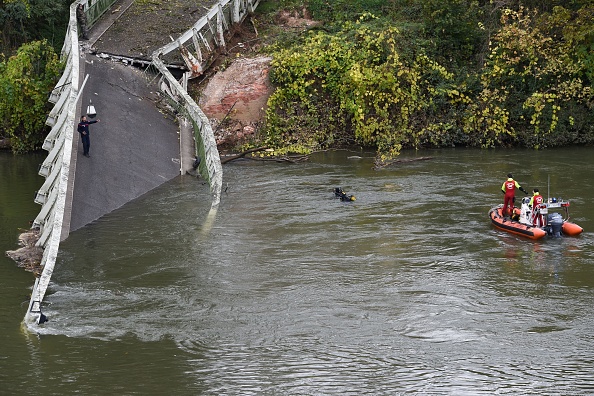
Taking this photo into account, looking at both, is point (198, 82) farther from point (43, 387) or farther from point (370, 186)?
point (43, 387)

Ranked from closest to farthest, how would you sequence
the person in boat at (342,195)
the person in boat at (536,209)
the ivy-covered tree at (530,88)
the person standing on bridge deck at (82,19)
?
the person in boat at (536,209), the person in boat at (342,195), the ivy-covered tree at (530,88), the person standing on bridge deck at (82,19)

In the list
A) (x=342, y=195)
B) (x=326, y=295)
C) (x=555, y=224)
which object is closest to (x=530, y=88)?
(x=342, y=195)

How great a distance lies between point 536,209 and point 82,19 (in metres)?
19.5

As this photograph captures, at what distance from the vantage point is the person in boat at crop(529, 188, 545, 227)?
21578mm

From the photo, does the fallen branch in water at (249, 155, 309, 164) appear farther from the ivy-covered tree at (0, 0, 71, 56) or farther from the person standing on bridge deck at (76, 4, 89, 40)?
the ivy-covered tree at (0, 0, 71, 56)

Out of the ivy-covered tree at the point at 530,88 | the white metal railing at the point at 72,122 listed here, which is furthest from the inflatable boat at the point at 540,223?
the ivy-covered tree at the point at 530,88

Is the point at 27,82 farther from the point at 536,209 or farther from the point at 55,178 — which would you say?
the point at 536,209

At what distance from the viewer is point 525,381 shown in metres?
13.8

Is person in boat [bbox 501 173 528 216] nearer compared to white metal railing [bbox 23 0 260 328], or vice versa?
white metal railing [bbox 23 0 260 328]

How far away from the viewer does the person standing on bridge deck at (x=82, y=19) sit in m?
33.3

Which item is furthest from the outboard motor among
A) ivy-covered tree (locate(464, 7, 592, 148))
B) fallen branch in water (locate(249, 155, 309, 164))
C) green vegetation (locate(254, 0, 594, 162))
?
fallen branch in water (locate(249, 155, 309, 164))

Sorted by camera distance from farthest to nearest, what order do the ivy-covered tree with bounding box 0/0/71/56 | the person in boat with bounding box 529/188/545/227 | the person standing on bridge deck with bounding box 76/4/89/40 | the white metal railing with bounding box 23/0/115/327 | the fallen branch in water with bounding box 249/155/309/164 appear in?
the ivy-covered tree with bounding box 0/0/71/56, the person standing on bridge deck with bounding box 76/4/89/40, the fallen branch in water with bounding box 249/155/309/164, the person in boat with bounding box 529/188/545/227, the white metal railing with bounding box 23/0/115/327

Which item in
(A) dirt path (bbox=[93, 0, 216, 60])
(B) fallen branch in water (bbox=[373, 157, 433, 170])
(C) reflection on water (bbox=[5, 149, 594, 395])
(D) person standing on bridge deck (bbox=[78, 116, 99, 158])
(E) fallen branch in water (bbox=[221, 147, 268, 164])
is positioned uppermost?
(A) dirt path (bbox=[93, 0, 216, 60])

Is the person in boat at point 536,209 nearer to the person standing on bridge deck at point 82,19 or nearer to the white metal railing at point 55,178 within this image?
the white metal railing at point 55,178
